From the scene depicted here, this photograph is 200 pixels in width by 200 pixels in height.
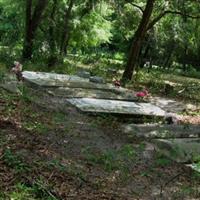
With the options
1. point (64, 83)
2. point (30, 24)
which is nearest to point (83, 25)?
point (30, 24)

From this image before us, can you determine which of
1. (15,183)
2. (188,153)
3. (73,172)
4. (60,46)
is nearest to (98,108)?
(188,153)

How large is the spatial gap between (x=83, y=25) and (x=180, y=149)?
811 inches

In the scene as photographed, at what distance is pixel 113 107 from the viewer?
34.0 feet

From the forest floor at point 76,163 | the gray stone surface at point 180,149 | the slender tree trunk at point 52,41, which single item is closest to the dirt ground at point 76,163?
the forest floor at point 76,163

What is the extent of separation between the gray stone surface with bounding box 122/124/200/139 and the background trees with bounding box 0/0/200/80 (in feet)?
25.7

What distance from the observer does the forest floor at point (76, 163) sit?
5.12 meters

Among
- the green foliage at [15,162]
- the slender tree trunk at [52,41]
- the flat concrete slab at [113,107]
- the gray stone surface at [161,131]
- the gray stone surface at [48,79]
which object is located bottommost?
the gray stone surface at [161,131]

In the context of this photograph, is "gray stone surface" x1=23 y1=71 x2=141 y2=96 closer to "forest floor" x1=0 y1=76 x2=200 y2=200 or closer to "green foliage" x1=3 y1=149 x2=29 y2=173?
"forest floor" x1=0 y1=76 x2=200 y2=200

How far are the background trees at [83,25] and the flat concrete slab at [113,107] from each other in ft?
20.4

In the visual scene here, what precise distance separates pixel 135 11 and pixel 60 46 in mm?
3890

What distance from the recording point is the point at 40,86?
38.0 feet

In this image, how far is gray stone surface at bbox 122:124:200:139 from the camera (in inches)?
340

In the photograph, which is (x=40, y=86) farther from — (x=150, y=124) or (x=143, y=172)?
(x=143, y=172)

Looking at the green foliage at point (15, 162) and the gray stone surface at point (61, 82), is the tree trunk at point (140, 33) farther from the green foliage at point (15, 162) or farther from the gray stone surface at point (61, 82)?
the green foliage at point (15, 162)
